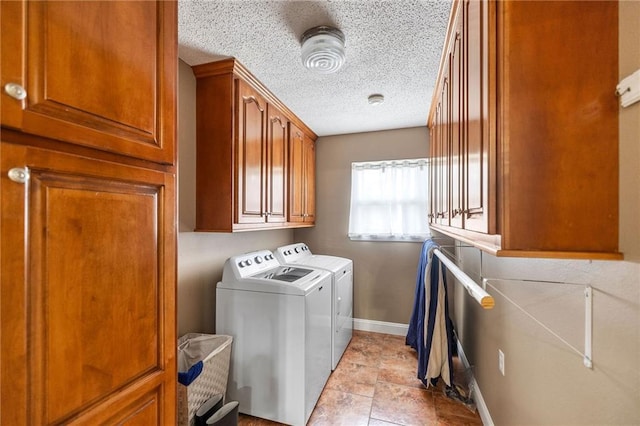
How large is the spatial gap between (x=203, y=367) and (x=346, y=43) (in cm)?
204

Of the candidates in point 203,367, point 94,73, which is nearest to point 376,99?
point 94,73

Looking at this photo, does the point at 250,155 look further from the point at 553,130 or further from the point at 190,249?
the point at 553,130

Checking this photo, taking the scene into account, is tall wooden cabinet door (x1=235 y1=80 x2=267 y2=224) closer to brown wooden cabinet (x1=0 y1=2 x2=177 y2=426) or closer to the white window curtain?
brown wooden cabinet (x1=0 y1=2 x2=177 y2=426)

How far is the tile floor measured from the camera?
1.91 m

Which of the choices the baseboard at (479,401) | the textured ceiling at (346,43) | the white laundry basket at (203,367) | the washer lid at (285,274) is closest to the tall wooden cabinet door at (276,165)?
the textured ceiling at (346,43)

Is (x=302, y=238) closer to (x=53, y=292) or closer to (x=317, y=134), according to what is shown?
(x=317, y=134)

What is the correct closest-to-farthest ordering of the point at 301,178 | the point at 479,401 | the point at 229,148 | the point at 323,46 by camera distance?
the point at 323,46
the point at 229,148
the point at 479,401
the point at 301,178

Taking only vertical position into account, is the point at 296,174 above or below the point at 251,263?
above

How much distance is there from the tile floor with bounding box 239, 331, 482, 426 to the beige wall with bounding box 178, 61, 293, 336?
795 millimetres

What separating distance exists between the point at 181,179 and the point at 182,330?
1.02m

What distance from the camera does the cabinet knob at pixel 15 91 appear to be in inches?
21.5

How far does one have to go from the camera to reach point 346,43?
63.0 inches

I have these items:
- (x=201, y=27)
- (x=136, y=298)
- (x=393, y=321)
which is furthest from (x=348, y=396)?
(x=201, y=27)

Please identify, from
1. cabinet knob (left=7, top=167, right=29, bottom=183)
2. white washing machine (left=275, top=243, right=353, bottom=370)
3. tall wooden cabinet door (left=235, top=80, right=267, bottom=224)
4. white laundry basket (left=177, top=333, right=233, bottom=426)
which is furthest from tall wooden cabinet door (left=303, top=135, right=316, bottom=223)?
cabinet knob (left=7, top=167, right=29, bottom=183)
